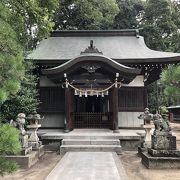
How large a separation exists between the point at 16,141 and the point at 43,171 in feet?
15.2

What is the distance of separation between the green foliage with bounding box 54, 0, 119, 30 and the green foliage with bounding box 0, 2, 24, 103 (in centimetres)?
2242

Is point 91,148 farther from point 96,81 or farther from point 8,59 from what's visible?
point 8,59

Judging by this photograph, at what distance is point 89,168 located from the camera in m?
7.62

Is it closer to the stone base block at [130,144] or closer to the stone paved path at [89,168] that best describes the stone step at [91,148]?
the stone paved path at [89,168]

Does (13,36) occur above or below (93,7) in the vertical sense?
below

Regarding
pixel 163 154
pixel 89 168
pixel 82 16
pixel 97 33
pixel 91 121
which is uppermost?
pixel 82 16

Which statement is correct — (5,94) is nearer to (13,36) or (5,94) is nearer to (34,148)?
(13,36)

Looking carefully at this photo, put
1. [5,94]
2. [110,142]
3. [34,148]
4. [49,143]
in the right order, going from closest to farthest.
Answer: [5,94], [34,148], [110,142], [49,143]

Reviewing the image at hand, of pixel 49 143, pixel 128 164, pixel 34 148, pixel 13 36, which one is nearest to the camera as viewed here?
pixel 13 36

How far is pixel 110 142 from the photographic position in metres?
11.0

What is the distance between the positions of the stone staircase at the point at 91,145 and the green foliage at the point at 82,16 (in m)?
16.9

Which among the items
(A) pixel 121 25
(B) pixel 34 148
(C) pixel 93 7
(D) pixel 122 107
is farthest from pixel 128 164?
(A) pixel 121 25

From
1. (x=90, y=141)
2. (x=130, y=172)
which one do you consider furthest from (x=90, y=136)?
(x=130, y=172)

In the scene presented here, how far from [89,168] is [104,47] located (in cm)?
1055
